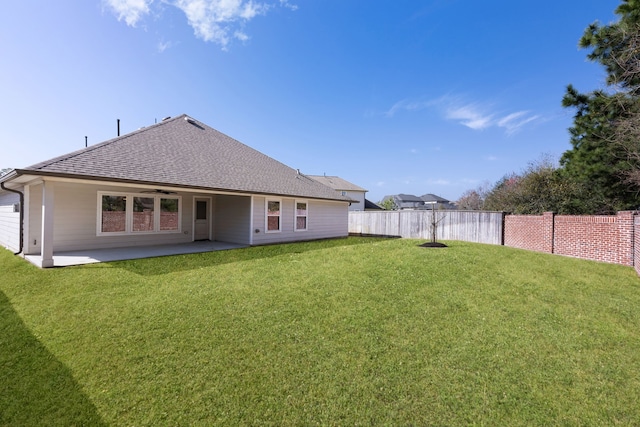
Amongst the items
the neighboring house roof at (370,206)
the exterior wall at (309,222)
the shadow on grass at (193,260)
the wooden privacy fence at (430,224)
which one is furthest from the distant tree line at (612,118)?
the neighboring house roof at (370,206)

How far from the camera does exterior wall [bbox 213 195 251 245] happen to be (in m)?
11.8

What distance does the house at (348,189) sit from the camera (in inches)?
1626

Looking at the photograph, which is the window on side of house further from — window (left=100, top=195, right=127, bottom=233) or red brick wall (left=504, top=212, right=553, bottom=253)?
red brick wall (left=504, top=212, right=553, bottom=253)

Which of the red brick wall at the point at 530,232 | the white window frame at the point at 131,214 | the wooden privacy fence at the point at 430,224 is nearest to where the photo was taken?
the white window frame at the point at 131,214

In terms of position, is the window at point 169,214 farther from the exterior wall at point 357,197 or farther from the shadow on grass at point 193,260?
the exterior wall at point 357,197

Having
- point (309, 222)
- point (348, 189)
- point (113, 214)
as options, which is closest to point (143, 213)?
point (113, 214)

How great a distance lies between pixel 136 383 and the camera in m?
2.96

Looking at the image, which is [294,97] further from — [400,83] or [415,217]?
[415,217]

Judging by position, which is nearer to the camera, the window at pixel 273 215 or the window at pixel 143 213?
the window at pixel 143 213

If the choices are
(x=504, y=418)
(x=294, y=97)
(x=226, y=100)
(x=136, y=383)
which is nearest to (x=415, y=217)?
(x=294, y=97)

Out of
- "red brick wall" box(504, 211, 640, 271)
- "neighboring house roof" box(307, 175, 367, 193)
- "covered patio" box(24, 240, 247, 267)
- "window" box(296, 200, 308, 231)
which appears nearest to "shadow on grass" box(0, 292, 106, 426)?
"covered patio" box(24, 240, 247, 267)

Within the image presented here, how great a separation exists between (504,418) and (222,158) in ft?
42.7

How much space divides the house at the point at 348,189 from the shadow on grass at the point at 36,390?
38.3m

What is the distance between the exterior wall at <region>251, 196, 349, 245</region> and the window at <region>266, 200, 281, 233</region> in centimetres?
20
